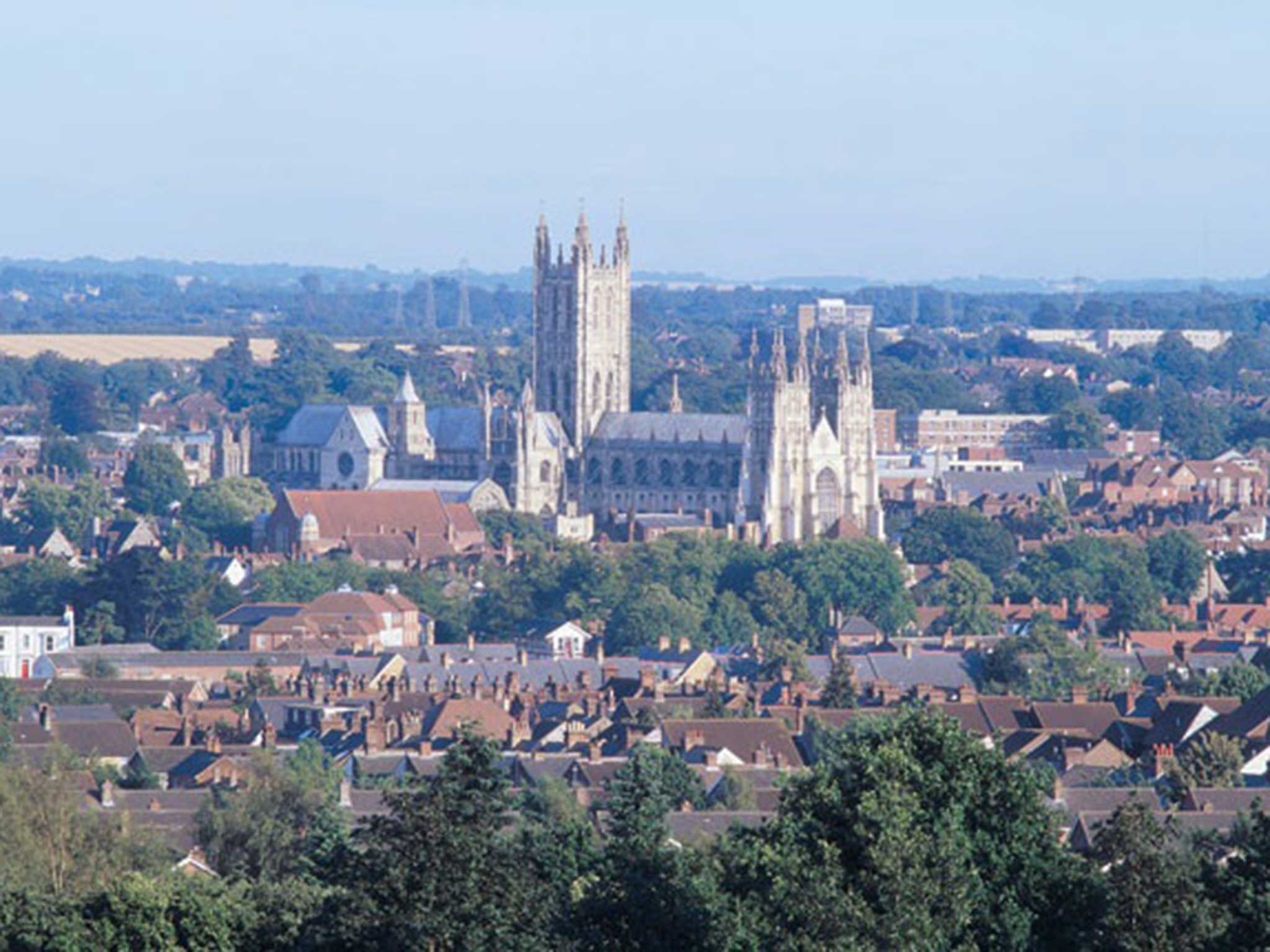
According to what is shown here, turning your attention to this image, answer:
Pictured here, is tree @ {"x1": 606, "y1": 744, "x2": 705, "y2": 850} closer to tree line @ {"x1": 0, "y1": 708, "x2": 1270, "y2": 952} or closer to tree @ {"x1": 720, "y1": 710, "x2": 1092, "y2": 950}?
tree line @ {"x1": 0, "y1": 708, "x2": 1270, "y2": 952}

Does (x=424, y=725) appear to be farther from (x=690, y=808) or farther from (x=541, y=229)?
(x=541, y=229)

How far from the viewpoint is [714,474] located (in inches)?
4599

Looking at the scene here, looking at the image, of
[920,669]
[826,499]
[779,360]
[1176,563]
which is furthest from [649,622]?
[779,360]

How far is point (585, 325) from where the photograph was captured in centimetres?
12538

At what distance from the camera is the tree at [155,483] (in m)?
127

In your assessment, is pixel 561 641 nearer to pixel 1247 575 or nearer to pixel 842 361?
Result: pixel 1247 575

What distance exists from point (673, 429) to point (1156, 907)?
283 feet

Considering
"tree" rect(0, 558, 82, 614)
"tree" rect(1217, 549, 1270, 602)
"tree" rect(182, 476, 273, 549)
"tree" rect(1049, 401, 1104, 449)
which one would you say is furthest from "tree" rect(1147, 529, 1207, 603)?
"tree" rect(1049, 401, 1104, 449)

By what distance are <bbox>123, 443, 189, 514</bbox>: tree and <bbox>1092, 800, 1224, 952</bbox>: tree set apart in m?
93.7

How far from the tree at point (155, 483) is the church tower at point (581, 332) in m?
11.2

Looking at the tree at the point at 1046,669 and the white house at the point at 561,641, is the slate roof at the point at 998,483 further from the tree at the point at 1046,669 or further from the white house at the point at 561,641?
the tree at the point at 1046,669

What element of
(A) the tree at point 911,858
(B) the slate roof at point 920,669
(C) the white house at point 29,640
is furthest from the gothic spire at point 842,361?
(A) the tree at point 911,858

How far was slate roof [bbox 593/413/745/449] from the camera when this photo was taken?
11756 centimetres

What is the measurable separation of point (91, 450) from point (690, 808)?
344ft
